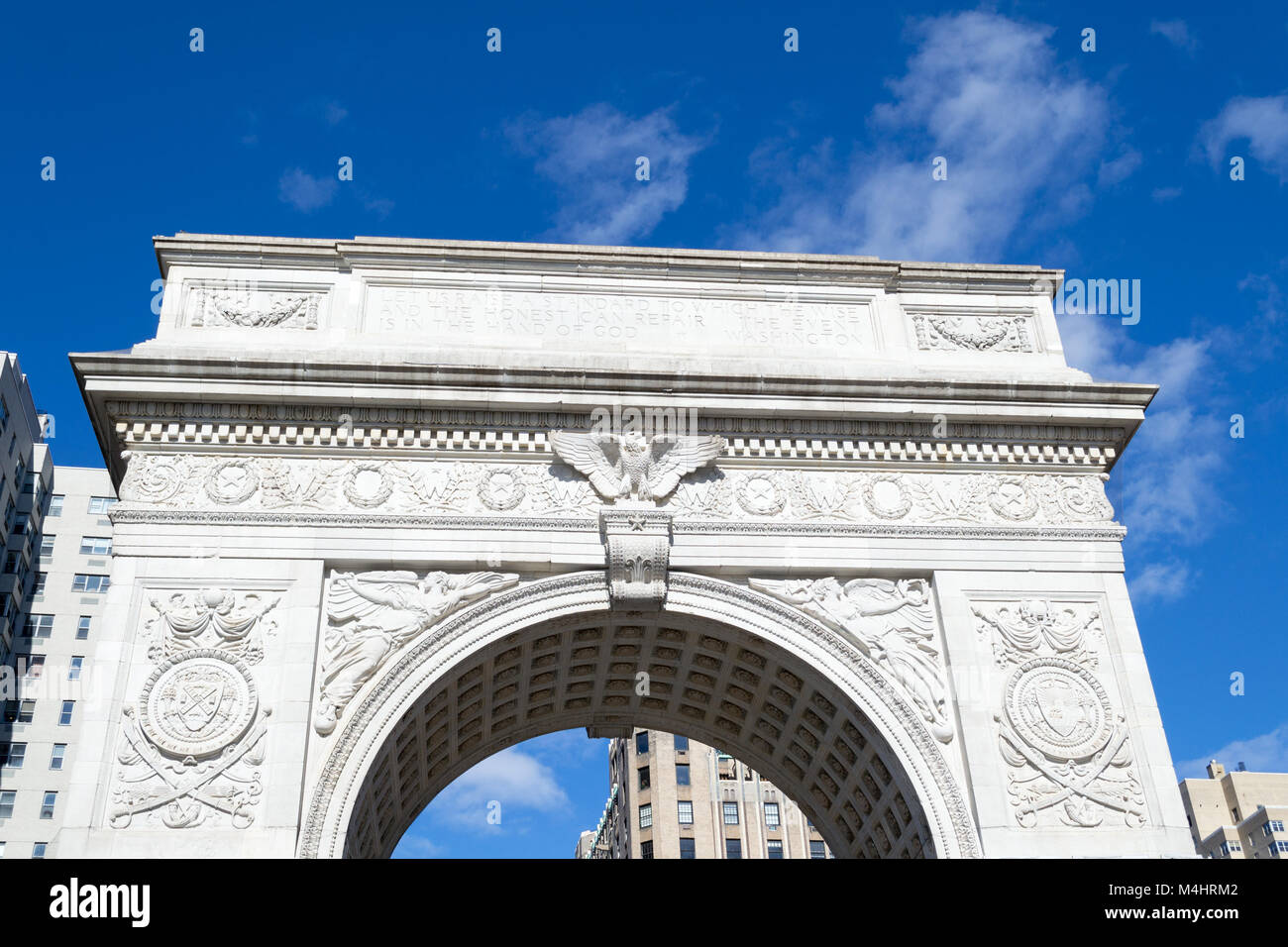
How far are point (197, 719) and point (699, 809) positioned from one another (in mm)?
50356

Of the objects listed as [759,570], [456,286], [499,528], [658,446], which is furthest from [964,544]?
[456,286]

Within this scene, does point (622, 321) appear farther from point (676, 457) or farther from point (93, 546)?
point (93, 546)

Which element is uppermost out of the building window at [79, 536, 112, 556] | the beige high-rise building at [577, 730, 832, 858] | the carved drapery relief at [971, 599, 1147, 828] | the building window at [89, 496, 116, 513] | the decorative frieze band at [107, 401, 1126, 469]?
the building window at [89, 496, 116, 513]

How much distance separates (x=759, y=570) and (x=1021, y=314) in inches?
280

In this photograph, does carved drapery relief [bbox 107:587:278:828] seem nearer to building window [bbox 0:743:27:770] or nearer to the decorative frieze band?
the decorative frieze band

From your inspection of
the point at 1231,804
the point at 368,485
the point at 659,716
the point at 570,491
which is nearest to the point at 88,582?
the point at 659,716

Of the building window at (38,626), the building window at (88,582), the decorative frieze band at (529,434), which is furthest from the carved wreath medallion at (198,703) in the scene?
the building window at (88,582)

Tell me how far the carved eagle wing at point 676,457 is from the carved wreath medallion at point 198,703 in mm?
6519

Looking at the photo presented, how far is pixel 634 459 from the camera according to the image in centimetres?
1925

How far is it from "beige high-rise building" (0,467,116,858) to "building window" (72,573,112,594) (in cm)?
5

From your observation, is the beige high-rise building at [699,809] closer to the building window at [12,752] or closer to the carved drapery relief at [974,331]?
the building window at [12,752]

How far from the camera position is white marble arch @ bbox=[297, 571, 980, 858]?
1714 cm

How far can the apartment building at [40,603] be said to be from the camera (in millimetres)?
52938

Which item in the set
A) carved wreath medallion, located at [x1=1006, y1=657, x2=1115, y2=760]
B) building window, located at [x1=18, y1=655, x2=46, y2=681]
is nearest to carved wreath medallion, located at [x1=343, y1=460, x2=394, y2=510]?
carved wreath medallion, located at [x1=1006, y1=657, x2=1115, y2=760]
